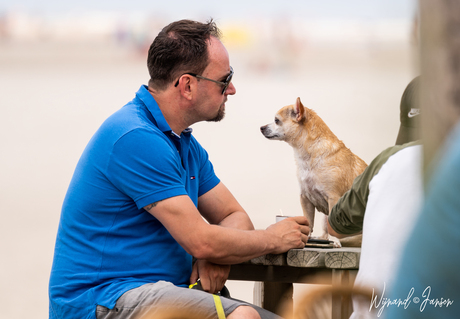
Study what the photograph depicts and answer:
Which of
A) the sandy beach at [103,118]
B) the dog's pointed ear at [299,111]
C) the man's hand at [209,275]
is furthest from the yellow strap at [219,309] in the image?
the sandy beach at [103,118]

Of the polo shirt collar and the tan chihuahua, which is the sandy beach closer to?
the tan chihuahua

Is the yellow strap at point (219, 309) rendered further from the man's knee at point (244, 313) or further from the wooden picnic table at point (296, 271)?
the wooden picnic table at point (296, 271)

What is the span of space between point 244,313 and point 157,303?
281 mm

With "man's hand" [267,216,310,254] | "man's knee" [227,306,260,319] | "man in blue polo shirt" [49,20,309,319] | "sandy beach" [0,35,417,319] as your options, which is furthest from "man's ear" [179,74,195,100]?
"sandy beach" [0,35,417,319]

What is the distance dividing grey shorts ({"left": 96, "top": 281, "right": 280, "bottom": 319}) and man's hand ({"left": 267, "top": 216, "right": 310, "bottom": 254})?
1.18ft

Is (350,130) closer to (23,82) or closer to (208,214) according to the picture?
(208,214)

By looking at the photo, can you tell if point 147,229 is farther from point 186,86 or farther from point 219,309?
point 186,86

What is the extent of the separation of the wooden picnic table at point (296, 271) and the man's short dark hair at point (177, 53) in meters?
0.81

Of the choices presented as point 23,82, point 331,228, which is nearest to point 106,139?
point 331,228

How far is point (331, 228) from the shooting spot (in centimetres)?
187

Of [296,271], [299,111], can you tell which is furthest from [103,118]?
[296,271]

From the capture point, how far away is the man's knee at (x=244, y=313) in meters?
1.56

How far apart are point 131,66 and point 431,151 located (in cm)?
976

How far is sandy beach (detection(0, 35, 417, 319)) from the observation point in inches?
259
